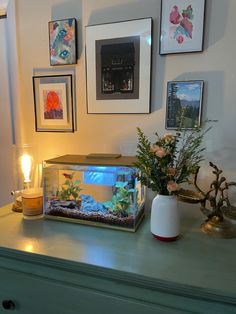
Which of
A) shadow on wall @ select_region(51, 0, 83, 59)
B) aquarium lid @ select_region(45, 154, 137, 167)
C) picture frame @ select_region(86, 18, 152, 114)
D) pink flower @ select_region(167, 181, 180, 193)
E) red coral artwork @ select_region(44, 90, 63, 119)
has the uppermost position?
shadow on wall @ select_region(51, 0, 83, 59)

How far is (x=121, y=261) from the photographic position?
0.82 meters

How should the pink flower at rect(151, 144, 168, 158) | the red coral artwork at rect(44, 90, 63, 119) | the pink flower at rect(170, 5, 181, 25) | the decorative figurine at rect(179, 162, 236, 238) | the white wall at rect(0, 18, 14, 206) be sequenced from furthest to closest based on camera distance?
the white wall at rect(0, 18, 14, 206), the red coral artwork at rect(44, 90, 63, 119), the pink flower at rect(170, 5, 181, 25), the decorative figurine at rect(179, 162, 236, 238), the pink flower at rect(151, 144, 168, 158)

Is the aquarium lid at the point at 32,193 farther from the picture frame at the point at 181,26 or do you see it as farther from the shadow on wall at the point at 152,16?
the picture frame at the point at 181,26

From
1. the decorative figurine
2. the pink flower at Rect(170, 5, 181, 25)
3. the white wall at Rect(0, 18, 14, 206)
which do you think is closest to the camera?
the decorative figurine

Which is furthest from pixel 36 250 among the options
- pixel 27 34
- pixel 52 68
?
pixel 27 34

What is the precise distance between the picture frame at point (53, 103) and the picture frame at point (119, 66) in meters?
0.14

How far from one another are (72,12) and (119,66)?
1.34 feet

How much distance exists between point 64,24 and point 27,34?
0.86 feet

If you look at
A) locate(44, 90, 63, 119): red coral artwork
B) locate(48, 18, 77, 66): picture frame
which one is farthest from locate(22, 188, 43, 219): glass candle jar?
locate(48, 18, 77, 66): picture frame

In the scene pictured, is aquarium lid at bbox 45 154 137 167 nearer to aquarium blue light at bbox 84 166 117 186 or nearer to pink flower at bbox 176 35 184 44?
aquarium blue light at bbox 84 166 117 186

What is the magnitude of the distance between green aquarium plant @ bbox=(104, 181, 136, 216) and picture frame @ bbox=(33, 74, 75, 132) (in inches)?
20.6

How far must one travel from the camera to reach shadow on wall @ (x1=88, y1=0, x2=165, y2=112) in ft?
3.84

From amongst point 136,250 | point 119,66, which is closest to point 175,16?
point 119,66

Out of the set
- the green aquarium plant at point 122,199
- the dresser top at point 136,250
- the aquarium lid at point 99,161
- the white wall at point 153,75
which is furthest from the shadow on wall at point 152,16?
the dresser top at point 136,250
